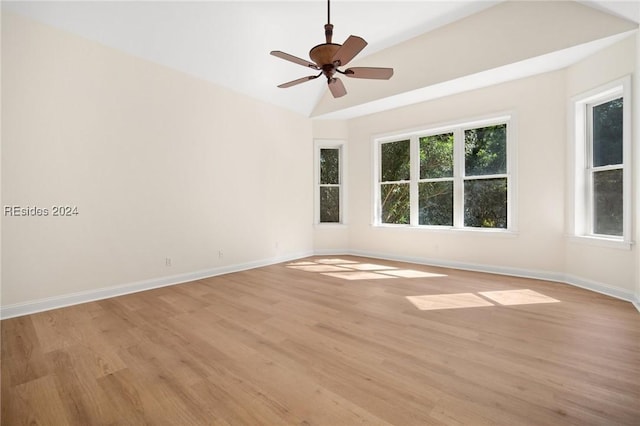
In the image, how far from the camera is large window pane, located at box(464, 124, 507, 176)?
4.54 m

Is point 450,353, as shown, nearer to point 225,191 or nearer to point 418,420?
point 418,420

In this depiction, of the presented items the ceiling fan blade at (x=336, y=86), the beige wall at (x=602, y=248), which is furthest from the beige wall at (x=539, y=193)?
the ceiling fan blade at (x=336, y=86)

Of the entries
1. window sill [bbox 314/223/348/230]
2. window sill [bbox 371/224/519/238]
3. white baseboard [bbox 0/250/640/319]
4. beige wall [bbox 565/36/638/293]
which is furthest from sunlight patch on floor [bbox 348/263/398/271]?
beige wall [bbox 565/36/638/293]

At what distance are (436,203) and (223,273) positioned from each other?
3.92m

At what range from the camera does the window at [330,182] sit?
20.8 feet

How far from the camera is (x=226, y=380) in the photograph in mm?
1738

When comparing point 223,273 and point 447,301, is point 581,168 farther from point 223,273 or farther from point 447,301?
point 223,273

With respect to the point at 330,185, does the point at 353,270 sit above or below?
below

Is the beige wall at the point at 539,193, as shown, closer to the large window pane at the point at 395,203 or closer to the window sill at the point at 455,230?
the window sill at the point at 455,230

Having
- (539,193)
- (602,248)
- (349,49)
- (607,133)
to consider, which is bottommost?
(602,248)

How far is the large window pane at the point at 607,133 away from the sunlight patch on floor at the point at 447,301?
7.95 feet

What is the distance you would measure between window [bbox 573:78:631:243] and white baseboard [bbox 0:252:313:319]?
4.98m

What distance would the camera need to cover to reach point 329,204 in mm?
6379

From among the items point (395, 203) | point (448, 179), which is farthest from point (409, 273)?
point (448, 179)
